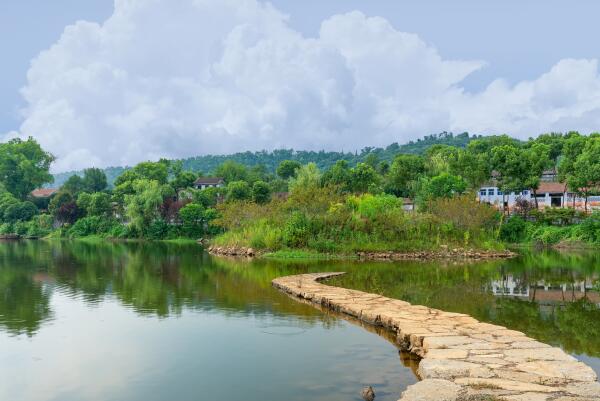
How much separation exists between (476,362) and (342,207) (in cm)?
2460

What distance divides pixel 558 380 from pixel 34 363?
8.50m

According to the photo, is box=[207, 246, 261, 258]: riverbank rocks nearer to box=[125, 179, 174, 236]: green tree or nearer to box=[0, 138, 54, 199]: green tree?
box=[125, 179, 174, 236]: green tree

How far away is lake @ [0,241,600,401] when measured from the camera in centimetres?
884

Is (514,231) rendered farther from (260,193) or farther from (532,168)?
(260,193)

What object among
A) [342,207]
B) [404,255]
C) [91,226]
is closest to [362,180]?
[342,207]

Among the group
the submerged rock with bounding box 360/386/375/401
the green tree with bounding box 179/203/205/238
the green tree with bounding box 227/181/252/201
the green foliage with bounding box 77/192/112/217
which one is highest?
the green tree with bounding box 227/181/252/201

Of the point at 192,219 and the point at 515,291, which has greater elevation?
the point at 192,219

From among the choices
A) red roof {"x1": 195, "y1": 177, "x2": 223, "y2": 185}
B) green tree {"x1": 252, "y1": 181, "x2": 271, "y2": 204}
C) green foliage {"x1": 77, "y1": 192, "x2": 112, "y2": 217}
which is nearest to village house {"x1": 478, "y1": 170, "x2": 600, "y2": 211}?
green tree {"x1": 252, "y1": 181, "x2": 271, "y2": 204}

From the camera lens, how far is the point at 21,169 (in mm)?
74688

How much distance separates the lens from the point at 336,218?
32469 mm

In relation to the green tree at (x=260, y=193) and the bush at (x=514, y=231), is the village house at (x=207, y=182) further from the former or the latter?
the bush at (x=514, y=231)

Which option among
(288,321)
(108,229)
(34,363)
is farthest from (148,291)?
(108,229)

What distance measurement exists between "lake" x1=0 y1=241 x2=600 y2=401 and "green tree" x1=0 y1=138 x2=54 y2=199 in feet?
187

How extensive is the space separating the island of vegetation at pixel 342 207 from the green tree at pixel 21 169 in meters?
0.15
